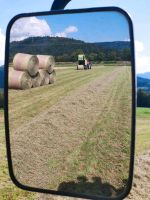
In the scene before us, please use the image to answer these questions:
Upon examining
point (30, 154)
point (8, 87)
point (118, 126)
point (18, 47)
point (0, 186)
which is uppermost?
point (18, 47)

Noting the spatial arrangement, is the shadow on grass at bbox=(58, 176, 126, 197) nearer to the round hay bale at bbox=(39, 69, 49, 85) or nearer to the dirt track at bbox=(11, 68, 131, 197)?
the dirt track at bbox=(11, 68, 131, 197)

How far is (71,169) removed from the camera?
8.21 feet

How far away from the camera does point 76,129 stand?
8.01 feet

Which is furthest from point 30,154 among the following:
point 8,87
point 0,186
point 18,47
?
point 0,186

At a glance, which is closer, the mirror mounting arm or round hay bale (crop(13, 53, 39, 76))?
round hay bale (crop(13, 53, 39, 76))

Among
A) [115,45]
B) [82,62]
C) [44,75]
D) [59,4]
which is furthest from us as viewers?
[59,4]

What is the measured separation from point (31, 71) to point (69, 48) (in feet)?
0.97

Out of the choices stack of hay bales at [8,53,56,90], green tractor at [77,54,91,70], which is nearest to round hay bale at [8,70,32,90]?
stack of hay bales at [8,53,56,90]

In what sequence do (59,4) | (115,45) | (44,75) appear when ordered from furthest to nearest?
(59,4) → (44,75) → (115,45)

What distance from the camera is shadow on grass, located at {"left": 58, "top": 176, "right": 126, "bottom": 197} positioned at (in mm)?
2346

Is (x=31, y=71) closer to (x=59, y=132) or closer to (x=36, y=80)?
(x=36, y=80)

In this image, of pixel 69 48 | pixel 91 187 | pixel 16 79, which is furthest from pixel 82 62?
pixel 91 187

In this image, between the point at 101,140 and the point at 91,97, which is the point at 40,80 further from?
the point at 101,140

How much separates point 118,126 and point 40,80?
44cm
